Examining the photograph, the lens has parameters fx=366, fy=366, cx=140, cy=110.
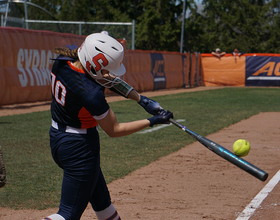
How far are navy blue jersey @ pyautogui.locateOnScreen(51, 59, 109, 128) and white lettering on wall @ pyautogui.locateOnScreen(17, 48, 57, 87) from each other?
1048 cm

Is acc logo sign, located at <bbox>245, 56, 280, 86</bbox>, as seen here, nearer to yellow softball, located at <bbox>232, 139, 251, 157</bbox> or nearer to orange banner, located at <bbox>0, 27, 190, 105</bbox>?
orange banner, located at <bbox>0, 27, 190, 105</bbox>

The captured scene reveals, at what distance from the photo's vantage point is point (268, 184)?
532cm

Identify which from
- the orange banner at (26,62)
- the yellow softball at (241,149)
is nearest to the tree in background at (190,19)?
the orange banner at (26,62)

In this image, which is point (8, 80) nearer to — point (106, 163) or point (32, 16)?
point (106, 163)

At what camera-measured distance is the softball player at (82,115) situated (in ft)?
9.00

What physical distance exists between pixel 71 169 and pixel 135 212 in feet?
5.70

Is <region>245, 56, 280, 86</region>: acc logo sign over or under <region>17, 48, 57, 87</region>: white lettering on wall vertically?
under

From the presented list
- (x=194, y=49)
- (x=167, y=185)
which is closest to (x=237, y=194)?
(x=167, y=185)

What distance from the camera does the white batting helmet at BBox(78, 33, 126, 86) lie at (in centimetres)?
275

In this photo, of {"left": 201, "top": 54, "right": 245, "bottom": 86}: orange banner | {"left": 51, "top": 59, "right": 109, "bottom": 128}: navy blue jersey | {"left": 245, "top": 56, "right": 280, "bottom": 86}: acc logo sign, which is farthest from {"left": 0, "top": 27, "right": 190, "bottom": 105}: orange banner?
{"left": 245, "top": 56, "right": 280, "bottom": 86}: acc logo sign

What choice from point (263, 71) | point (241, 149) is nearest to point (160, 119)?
point (241, 149)

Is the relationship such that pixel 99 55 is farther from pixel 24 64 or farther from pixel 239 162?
pixel 24 64

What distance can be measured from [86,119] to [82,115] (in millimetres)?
57

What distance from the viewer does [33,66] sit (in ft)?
43.9
